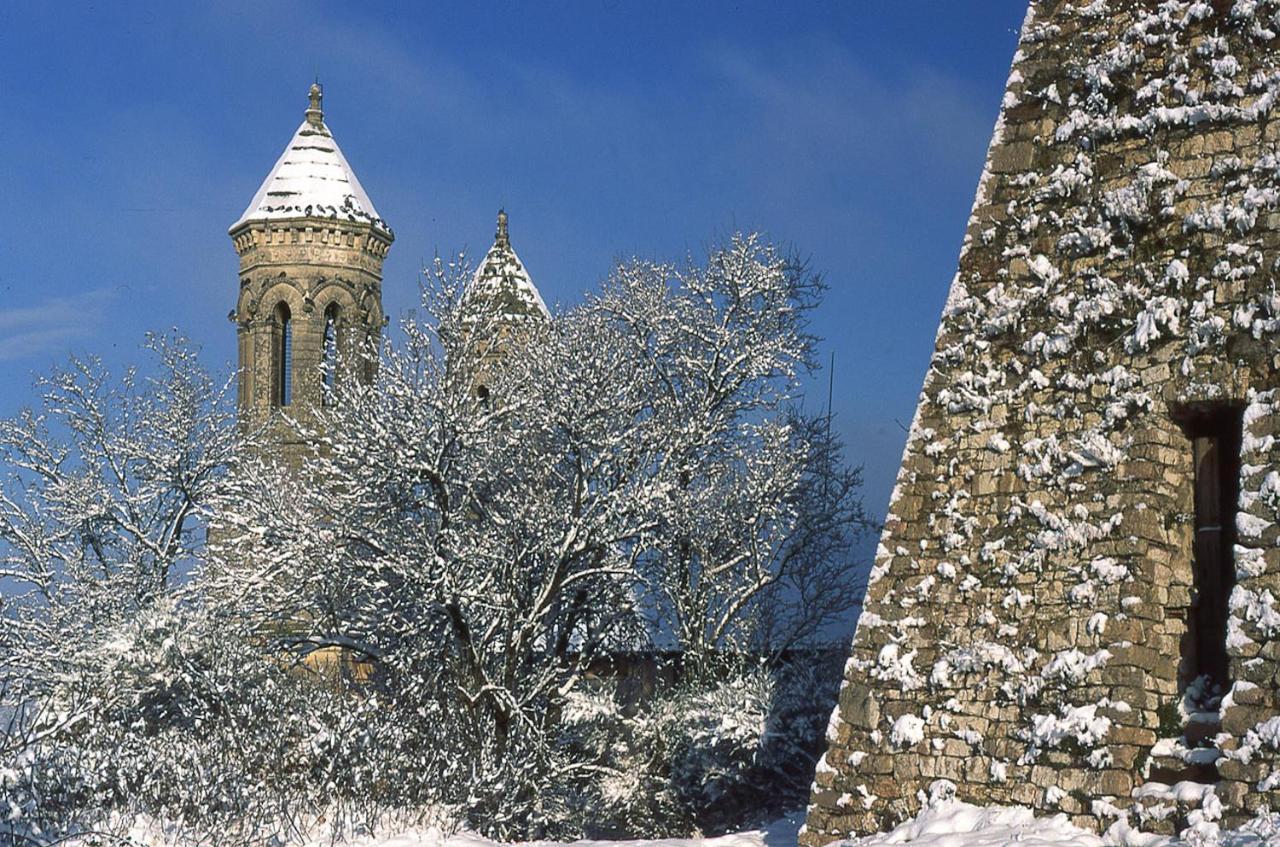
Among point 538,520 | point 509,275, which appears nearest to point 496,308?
point 538,520

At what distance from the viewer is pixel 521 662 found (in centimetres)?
1898

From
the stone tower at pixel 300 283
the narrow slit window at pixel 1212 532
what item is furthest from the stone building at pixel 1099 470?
the stone tower at pixel 300 283

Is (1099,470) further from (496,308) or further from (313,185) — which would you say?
(313,185)

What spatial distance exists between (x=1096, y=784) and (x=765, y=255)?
16740mm

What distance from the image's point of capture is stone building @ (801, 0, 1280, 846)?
7.57 m

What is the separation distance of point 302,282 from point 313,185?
110 inches

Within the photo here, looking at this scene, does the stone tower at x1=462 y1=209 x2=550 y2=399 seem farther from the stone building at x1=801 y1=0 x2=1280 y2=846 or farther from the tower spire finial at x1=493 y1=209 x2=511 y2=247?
the stone building at x1=801 y1=0 x2=1280 y2=846

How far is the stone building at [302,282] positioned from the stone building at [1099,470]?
91.3 ft

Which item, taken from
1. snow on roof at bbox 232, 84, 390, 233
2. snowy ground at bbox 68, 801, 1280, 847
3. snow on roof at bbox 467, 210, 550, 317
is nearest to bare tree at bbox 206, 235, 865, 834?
snowy ground at bbox 68, 801, 1280, 847

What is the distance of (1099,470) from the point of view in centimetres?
805

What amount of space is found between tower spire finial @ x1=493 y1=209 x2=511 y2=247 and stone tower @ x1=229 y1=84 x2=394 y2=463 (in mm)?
3355

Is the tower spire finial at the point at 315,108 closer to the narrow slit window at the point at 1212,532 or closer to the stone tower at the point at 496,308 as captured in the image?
the stone tower at the point at 496,308

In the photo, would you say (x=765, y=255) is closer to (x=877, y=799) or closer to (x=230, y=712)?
(x=230, y=712)

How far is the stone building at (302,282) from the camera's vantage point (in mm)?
36719
